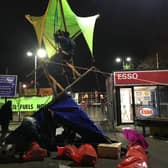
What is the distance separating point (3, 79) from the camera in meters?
16.9

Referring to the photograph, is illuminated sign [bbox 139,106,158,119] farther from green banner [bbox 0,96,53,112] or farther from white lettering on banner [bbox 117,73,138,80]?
green banner [bbox 0,96,53,112]

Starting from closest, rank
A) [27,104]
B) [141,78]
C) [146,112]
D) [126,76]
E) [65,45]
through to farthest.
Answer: [65,45] < [146,112] < [126,76] < [141,78] < [27,104]

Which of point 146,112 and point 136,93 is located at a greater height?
point 136,93

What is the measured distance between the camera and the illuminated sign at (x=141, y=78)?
62.2ft

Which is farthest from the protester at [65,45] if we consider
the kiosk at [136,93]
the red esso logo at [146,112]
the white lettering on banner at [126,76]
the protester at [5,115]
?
the red esso logo at [146,112]

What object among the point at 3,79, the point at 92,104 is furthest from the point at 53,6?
the point at 92,104

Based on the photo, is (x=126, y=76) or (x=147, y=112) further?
(x=126, y=76)

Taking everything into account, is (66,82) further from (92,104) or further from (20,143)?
(92,104)

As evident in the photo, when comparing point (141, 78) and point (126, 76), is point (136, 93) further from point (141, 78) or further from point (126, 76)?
point (126, 76)

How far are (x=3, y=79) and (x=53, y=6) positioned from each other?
15.7ft

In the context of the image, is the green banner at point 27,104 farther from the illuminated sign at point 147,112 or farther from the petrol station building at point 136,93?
the illuminated sign at point 147,112

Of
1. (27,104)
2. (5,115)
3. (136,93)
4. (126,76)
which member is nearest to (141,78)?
(126,76)

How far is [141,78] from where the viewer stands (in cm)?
1912

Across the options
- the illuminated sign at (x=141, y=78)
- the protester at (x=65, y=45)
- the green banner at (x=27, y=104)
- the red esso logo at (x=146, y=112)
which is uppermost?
the protester at (x=65, y=45)
